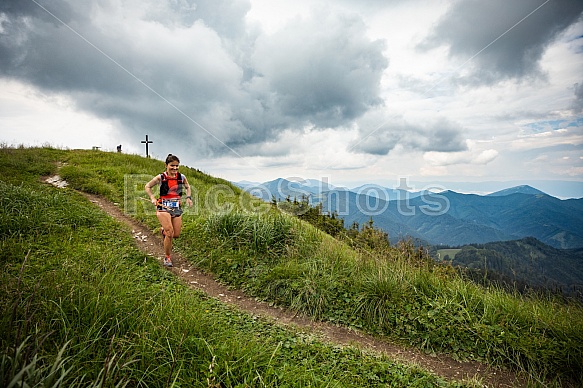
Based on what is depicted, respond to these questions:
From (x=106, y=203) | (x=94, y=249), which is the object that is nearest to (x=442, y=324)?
(x=94, y=249)

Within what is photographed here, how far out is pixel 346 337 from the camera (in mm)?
5141

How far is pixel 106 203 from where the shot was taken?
1120 cm

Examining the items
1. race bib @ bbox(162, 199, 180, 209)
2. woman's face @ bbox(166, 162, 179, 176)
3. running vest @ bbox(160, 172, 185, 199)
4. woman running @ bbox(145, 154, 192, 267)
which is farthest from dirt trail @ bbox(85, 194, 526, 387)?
woman's face @ bbox(166, 162, 179, 176)

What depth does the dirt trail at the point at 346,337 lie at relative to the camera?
4414 mm

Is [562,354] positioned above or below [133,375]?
below

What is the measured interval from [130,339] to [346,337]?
357cm

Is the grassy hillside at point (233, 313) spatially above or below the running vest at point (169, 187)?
below

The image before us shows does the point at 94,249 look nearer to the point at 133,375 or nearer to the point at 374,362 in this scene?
the point at 133,375

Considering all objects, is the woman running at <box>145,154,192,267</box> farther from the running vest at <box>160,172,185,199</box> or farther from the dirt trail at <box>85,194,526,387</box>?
the dirt trail at <box>85,194,526,387</box>

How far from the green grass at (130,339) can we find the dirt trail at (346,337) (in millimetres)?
411

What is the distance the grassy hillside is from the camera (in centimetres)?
292

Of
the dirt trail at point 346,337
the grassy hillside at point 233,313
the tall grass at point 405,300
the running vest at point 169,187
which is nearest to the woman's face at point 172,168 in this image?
the running vest at point 169,187

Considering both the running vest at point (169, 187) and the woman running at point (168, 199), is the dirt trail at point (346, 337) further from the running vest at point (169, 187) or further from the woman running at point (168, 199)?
the running vest at point (169, 187)

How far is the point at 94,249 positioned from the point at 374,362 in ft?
18.7
